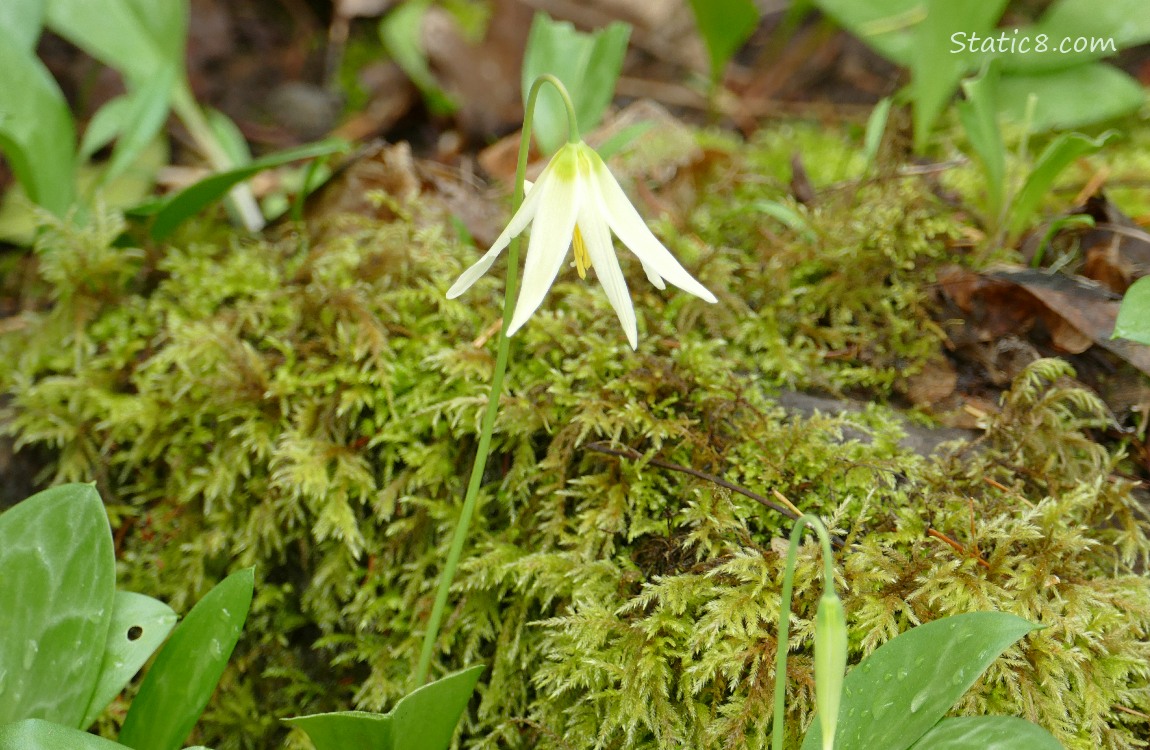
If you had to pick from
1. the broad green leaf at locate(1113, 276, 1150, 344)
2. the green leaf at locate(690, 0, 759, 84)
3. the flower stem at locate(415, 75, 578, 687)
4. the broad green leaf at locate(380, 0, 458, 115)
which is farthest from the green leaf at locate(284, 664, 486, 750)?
the broad green leaf at locate(380, 0, 458, 115)

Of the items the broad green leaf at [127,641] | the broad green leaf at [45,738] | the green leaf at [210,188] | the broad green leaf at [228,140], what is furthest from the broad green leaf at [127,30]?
the broad green leaf at [45,738]

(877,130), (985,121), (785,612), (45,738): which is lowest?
(45,738)

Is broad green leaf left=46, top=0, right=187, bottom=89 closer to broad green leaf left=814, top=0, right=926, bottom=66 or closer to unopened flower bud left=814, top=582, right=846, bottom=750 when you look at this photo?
broad green leaf left=814, top=0, right=926, bottom=66

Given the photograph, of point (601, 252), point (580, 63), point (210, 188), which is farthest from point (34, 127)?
point (601, 252)

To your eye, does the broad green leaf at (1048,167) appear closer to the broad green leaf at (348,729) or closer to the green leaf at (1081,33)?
the green leaf at (1081,33)

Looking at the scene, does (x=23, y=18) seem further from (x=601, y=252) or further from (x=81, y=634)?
(x=601, y=252)

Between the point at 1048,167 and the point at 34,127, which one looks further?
the point at 34,127
